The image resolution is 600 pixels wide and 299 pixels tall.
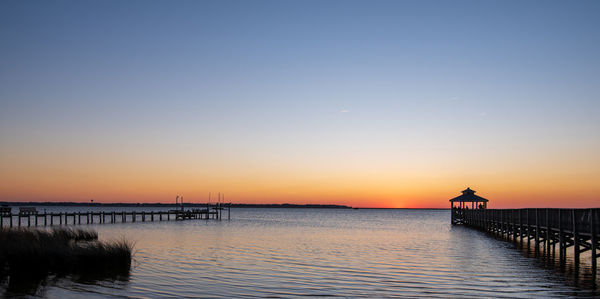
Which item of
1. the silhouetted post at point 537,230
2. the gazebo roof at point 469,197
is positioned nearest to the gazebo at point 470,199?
the gazebo roof at point 469,197

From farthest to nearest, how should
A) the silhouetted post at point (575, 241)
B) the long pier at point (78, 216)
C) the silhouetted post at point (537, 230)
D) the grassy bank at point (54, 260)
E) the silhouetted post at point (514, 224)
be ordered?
the long pier at point (78, 216) < the silhouetted post at point (514, 224) < the silhouetted post at point (537, 230) < the silhouetted post at point (575, 241) < the grassy bank at point (54, 260)

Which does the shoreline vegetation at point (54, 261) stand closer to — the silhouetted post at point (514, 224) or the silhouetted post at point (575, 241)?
the silhouetted post at point (575, 241)

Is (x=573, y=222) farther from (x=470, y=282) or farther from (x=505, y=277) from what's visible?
(x=470, y=282)

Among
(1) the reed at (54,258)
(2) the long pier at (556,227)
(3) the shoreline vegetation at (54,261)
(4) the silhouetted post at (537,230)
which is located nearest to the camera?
(3) the shoreline vegetation at (54,261)

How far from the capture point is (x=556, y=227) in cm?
2525

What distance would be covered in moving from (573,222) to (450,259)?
18.1ft

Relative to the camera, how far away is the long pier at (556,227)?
1996 centimetres

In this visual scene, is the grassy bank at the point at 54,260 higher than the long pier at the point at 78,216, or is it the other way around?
the grassy bank at the point at 54,260

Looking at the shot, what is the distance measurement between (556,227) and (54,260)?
22.2 m

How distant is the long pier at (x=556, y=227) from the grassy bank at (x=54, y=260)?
1748cm

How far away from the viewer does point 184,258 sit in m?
24.1

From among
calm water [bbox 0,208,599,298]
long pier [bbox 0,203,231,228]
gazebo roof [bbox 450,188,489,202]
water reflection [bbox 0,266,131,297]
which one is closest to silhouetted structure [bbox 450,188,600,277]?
calm water [bbox 0,208,599,298]

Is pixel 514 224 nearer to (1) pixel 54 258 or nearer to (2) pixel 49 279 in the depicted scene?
(1) pixel 54 258

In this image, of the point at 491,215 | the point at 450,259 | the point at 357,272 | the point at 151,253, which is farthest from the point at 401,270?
the point at 491,215
